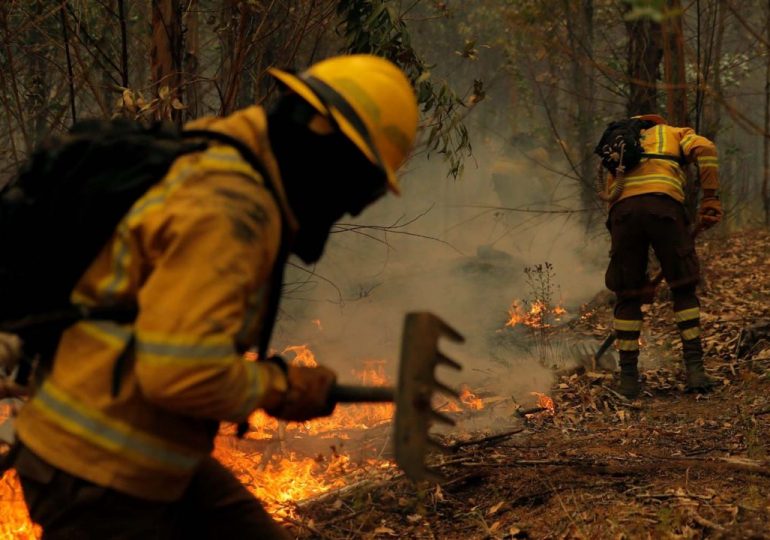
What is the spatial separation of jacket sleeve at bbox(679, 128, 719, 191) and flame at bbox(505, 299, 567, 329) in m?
3.04

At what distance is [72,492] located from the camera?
6.12 feet

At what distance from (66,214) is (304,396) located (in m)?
0.72

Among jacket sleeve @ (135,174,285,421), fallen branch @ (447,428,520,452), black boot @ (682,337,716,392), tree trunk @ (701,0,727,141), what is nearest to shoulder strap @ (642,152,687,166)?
black boot @ (682,337,716,392)

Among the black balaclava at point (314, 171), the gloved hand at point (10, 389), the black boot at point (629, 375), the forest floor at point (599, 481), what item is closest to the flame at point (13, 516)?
the forest floor at point (599, 481)

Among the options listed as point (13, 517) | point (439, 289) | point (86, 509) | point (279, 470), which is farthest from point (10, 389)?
point (439, 289)

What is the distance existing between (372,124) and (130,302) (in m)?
0.74

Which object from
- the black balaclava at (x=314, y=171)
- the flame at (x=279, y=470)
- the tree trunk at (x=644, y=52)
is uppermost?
the tree trunk at (x=644, y=52)

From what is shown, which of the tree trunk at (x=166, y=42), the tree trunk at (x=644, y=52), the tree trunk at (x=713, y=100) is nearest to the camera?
the tree trunk at (x=166, y=42)

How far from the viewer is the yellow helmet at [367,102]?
A: 193 centimetres

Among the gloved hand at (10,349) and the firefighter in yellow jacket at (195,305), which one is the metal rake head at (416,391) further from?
the gloved hand at (10,349)

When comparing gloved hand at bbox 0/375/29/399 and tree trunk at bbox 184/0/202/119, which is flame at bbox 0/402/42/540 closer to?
gloved hand at bbox 0/375/29/399

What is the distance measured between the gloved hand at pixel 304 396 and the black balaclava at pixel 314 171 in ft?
1.12

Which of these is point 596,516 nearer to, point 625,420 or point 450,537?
point 450,537

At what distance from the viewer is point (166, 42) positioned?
5.15 metres
